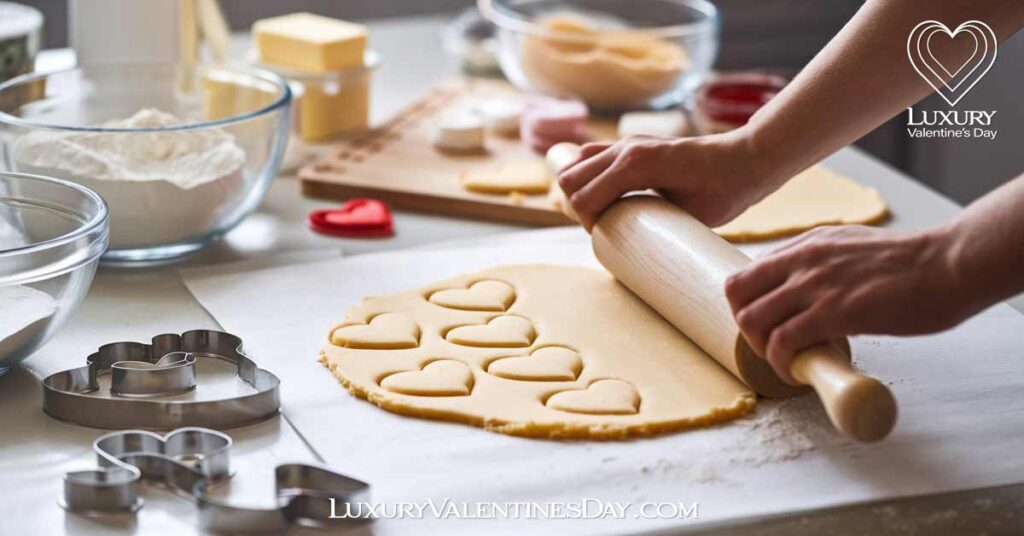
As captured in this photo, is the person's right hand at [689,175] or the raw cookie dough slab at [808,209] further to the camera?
the raw cookie dough slab at [808,209]

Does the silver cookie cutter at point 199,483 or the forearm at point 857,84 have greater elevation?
the forearm at point 857,84

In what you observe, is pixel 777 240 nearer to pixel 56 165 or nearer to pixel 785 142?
pixel 785 142

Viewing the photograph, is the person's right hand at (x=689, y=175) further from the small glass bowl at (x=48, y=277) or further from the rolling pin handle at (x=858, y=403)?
the small glass bowl at (x=48, y=277)

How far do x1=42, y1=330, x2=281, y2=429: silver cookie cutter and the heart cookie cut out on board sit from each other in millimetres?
591

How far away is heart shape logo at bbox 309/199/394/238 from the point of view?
5.33ft

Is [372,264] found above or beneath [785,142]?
beneath

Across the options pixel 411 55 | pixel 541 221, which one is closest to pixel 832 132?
pixel 541 221

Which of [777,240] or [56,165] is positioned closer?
[56,165]

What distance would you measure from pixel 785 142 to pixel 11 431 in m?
0.83

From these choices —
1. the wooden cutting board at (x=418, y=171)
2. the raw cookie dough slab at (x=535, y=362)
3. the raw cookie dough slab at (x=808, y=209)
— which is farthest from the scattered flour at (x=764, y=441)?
the wooden cutting board at (x=418, y=171)

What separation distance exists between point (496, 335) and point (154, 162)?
1.58ft

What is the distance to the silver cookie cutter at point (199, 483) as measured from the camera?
92 cm

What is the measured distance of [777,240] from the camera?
162cm

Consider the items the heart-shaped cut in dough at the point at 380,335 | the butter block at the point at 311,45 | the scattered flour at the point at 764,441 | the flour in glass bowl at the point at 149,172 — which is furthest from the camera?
the butter block at the point at 311,45
